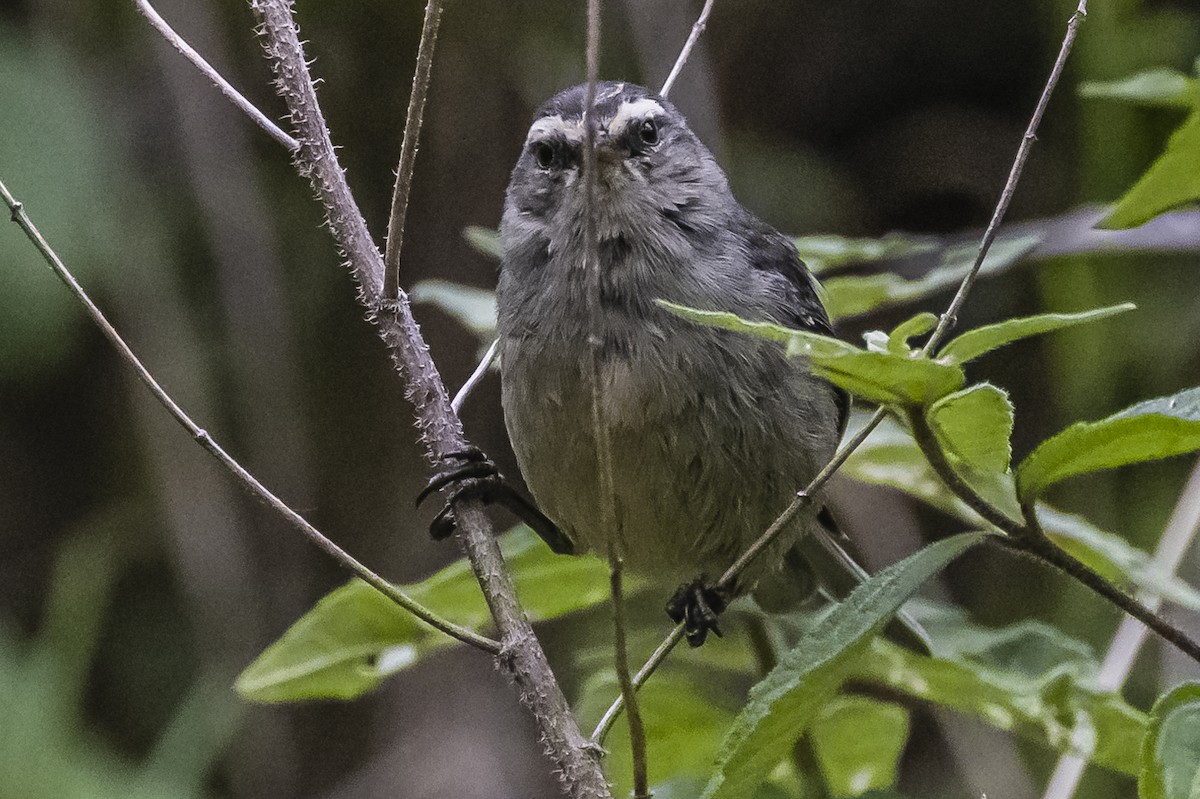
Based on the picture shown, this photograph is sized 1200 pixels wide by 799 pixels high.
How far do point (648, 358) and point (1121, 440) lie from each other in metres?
1.13

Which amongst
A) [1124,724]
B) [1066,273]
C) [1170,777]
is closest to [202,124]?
[1066,273]

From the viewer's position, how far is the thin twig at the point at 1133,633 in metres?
2.08

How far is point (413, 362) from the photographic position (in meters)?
1.80

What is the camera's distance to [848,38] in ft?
15.3

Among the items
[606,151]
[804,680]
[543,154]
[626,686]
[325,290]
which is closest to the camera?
[804,680]

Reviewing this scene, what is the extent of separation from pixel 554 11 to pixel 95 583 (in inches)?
106

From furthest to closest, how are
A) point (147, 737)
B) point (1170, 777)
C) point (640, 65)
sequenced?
1. point (147, 737)
2. point (640, 65)
3. point (1170, 777)

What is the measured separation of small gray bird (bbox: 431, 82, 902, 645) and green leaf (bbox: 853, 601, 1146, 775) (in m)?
0.48

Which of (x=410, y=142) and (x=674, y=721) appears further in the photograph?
(x=674, y=721)

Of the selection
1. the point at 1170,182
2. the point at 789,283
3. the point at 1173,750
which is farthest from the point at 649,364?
the point at 1173,750

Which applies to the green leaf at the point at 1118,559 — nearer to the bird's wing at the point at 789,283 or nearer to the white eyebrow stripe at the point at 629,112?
the bird's wing at the point at 789,283

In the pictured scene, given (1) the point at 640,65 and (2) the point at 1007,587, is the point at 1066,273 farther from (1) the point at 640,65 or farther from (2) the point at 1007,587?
(1) the point at 640,65

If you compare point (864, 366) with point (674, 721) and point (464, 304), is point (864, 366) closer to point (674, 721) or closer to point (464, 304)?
point (674, 721)

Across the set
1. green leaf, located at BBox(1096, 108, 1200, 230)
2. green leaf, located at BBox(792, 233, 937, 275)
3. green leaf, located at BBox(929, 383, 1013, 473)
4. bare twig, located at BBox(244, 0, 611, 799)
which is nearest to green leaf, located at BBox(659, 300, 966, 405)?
green leaf, located at BBox(929, 383, 1013, 473)
